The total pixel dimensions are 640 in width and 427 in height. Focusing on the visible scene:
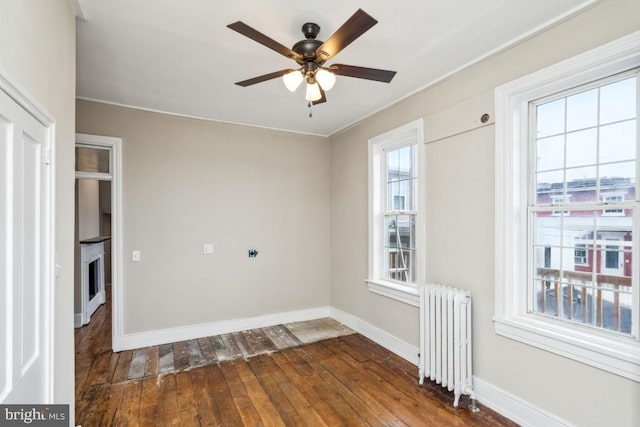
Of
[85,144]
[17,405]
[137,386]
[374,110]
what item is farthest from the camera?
[374,110]

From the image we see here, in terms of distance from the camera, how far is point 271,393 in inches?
107

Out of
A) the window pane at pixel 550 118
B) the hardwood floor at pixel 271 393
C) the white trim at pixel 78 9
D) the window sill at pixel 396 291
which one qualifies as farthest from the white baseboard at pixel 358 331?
the white trim at pixel 78 9

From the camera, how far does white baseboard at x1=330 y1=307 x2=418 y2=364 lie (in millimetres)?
3265

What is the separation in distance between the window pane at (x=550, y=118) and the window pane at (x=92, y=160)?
4194mm

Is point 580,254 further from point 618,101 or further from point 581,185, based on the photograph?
point 618,101

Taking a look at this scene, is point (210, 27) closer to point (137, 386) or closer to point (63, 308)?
point (63, 308)

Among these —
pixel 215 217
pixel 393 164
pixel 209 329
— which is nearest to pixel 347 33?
pixel 393 164

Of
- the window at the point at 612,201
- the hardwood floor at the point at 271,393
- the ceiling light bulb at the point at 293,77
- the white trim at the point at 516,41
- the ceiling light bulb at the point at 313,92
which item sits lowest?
the hardwood floor at the point at 271,393

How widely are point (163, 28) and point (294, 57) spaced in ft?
3.09

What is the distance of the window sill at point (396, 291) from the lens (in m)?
3.23

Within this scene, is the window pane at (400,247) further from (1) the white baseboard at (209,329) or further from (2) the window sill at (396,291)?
(1) the white baseboard at (209,329)

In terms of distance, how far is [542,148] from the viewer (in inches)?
90.8

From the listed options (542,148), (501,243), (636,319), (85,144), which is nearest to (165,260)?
(85,144)

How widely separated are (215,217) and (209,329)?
1.41 meters
